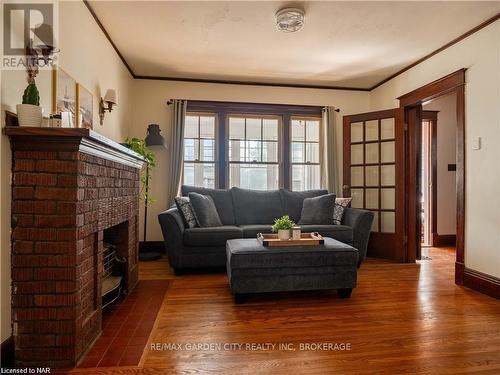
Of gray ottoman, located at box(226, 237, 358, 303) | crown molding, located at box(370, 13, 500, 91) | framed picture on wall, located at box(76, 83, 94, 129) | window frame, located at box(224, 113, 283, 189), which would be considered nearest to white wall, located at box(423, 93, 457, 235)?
crown molding, located at box(370, 13, 500, 91)

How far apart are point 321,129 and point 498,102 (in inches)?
97.7

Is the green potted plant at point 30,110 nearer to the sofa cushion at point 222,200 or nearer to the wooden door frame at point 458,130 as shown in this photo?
the sofa cushion at point 222,200

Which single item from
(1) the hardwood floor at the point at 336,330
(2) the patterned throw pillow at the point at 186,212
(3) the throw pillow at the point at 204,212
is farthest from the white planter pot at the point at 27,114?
(3) the throw pillow at the point at 204,212

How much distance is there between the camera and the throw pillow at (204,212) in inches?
145

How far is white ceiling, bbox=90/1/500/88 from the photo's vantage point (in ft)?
8.89

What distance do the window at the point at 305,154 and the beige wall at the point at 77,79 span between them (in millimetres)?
2626

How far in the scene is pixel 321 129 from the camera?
16.3 ft

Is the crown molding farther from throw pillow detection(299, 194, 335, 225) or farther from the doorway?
throw pillow detection(299, 194, 335, 225)

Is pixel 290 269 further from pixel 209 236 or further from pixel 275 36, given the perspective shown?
pixel 275 36

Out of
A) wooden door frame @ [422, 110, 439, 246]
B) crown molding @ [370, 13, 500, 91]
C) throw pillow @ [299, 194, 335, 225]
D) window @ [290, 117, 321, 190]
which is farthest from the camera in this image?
wooden door frame @ [422, 110, 439, 246]

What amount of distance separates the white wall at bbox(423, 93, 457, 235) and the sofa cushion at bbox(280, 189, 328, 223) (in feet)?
7.90

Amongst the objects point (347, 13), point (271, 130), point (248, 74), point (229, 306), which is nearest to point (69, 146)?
point (229, 306)

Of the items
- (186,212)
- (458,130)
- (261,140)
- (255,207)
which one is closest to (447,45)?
(458,130)

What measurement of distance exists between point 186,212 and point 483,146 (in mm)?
3209
